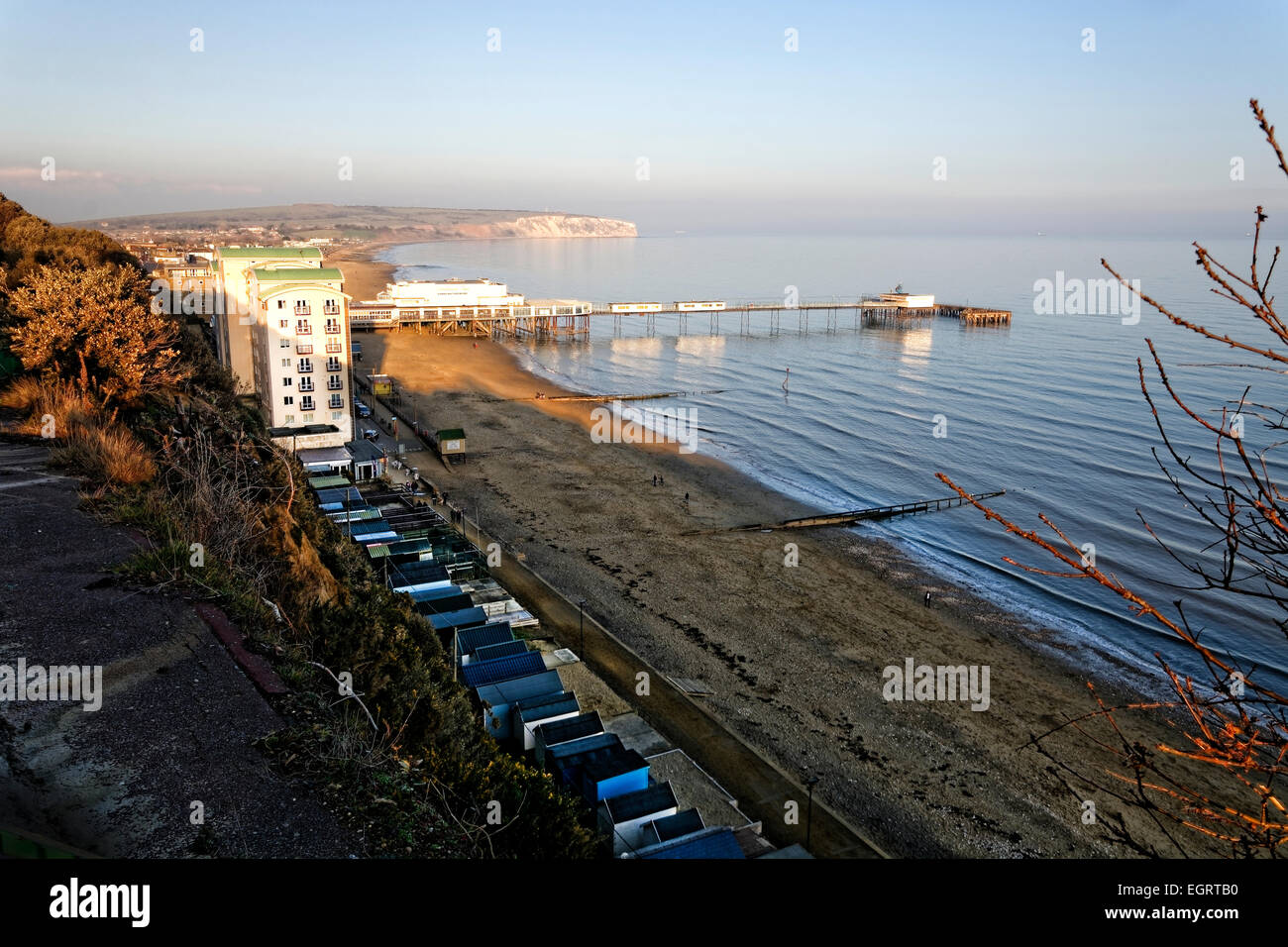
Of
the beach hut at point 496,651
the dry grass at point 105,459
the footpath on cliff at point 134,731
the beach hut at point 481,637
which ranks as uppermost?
the dry grass at point 105,459

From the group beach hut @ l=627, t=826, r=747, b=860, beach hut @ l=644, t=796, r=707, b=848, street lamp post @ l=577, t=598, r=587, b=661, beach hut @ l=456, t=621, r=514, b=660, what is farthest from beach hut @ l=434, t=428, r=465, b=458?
beach hut @ l=627, t=826, r=747, b=860

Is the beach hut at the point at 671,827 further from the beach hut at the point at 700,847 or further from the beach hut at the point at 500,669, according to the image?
the beach hut at the point at 500,669

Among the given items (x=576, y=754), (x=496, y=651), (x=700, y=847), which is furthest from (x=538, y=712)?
(x=700, y=847)

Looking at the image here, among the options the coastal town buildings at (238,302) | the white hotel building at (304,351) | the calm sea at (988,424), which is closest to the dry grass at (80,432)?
the calm sea at (988,424)

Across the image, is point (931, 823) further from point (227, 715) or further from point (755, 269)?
point (755, 269)
